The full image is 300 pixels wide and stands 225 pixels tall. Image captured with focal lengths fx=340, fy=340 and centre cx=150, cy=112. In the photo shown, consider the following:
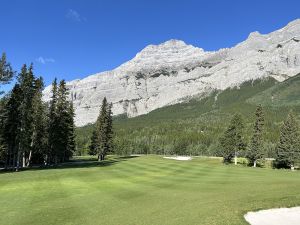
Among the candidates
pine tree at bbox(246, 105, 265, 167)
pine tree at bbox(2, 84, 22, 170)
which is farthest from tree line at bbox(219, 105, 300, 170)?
pine tree at bbox(2, 84, 22, 170)

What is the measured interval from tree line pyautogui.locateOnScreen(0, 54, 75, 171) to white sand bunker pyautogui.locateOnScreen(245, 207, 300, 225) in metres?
45.8

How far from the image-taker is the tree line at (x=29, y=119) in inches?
2398

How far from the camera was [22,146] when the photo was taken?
62.3 m

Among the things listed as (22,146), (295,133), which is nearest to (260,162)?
(295,133)

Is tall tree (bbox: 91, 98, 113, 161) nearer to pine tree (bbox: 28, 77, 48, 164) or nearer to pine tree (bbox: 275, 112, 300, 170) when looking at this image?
pine tree (bbox: 28, 77, 48, 164)

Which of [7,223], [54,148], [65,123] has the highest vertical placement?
[65,123]

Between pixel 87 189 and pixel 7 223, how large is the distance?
14134 mm

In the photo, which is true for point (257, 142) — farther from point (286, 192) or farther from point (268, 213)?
point (268, 213)

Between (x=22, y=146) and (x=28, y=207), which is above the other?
(x=22, y=146)

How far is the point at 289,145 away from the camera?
256ft

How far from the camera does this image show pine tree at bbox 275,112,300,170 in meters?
77.4

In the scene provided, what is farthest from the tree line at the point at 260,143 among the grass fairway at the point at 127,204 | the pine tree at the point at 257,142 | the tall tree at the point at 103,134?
the grass fairway at the point at 127,204

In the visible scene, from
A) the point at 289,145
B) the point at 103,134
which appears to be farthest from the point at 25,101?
the point at 289,145

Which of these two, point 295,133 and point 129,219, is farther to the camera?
point 295,133
